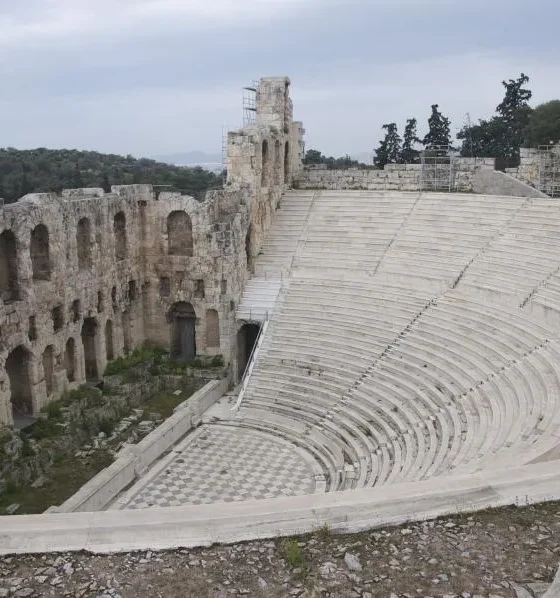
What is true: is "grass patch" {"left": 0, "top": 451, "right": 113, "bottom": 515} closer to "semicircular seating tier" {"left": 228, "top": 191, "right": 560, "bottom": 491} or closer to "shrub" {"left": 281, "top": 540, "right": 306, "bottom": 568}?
"semicircular seating tier" {"left": 228, "top": 191, "right": 560, "bottom": 491}

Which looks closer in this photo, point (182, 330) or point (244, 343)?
point (244, 343)

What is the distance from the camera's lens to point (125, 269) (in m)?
22.4

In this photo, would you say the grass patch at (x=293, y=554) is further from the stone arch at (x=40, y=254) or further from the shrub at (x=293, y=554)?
the stone arch at (x=40, y=254)

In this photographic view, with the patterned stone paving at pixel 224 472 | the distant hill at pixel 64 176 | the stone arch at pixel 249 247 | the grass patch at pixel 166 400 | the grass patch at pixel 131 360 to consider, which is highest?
the distant hill at pixel 64 176

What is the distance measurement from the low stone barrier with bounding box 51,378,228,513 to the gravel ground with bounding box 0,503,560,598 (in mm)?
7007

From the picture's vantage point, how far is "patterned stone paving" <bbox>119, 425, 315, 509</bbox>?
15.4m

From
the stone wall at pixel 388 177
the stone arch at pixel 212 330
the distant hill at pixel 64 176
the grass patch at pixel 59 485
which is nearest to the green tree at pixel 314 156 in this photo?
the distant hill at pixel 64 176

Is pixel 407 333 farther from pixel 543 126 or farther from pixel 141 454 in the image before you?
pixel 543 126

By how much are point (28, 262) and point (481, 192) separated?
1758 cm

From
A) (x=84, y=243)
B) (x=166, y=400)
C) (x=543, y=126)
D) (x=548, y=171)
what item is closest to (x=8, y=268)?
(x=84, y=243)

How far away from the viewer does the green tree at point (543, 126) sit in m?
34.6

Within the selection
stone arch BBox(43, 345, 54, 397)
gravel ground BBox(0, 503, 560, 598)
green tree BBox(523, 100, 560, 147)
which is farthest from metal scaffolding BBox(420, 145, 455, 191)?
gravel ground BBox(0, 503, 560, 598)

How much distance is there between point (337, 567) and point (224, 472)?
10048 mm

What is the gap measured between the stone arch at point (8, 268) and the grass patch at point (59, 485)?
A: 4803mm
